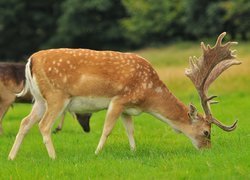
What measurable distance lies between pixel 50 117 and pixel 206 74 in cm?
232

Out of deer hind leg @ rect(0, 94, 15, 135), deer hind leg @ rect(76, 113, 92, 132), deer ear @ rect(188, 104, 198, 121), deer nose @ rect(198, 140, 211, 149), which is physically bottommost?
deer hind leg @ rect(0, 94, 15, 135)

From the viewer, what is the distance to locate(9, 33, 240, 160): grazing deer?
33.5 feet

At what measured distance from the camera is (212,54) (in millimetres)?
10500

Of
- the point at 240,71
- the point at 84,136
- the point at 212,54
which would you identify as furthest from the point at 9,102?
the point at 240,71

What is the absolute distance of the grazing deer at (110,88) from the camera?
10.2 m

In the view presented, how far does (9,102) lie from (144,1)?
4390cm

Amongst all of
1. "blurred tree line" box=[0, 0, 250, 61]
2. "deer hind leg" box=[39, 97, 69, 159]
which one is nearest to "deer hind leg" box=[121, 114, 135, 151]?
"deer hind leg" box=[39, 97, 69, 159]

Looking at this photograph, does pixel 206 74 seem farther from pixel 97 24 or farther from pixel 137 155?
pixel 97 24

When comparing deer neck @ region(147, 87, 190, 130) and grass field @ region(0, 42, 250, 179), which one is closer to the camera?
grass field @ region(0, 42, 250, 179)

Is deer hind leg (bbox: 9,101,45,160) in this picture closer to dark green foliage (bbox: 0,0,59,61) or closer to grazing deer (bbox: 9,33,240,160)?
grazing deer (bbox: 9,33,240,160)

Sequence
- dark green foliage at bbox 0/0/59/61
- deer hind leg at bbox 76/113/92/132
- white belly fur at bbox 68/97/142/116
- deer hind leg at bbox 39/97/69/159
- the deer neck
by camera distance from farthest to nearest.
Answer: dark green foliage at bbox 0/0/59/61 < deer hind leg at bbox 76/113/92/132 < the deer neck < white belly fur at bbox 68/97/142/116 < deer hind leg at bbox 39/97/69/159

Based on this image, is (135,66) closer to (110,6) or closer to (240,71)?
(240,71)

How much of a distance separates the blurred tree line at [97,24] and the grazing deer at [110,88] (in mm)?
40845

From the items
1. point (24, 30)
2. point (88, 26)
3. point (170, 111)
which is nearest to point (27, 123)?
point (170, 111)
